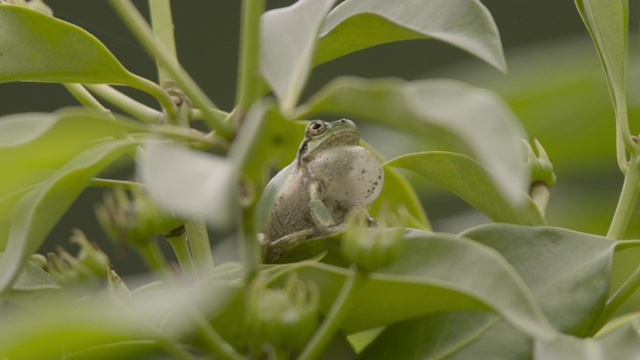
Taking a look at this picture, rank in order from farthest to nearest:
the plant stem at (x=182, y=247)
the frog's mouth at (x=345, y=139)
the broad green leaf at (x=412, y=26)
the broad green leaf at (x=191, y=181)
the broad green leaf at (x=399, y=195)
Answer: the frog's mouth at (x=345, y=139) < the broad green leaf at (x=399, y=195) < the plant stem at (x=182, y=247) < the broad green leaf at (x=412, y=26) < the broad green leaf at (x=191, y=181)

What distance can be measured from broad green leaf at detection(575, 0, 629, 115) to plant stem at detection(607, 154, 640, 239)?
32mm

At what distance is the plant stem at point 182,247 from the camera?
1.71 ft

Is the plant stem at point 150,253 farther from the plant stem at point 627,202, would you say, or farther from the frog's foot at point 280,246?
the plant stem at point 627,202

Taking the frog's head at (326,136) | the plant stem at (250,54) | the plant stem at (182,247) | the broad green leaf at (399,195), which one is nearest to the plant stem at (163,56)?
the plant stem at (250,54)

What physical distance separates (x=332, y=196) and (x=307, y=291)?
0.34m

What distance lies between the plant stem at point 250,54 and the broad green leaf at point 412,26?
7 centimetres

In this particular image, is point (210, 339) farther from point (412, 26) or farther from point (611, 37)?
point (611, 37)

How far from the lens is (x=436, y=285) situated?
0.39m

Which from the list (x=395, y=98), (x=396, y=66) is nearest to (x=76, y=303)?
(x=395, y=98)

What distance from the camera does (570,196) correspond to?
83 centimetres

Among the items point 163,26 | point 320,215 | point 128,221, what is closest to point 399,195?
point 320,215

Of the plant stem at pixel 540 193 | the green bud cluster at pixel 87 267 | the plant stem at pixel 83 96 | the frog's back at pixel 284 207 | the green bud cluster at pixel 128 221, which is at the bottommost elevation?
the frog's back at pixel 284 207

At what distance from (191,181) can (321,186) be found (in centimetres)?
45

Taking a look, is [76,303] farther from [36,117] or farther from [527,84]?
[527,84]
